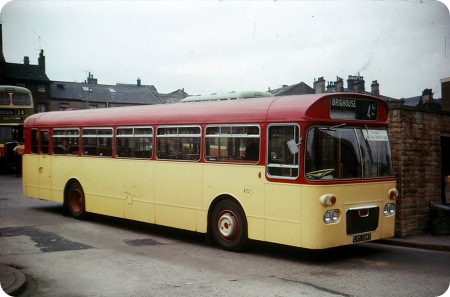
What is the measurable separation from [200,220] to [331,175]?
9.59 ft

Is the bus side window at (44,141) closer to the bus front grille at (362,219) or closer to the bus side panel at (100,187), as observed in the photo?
the bus side panel at (100,187)

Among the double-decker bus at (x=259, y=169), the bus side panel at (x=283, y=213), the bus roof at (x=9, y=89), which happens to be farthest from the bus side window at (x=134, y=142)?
the bus roof at (x=9, y=89)

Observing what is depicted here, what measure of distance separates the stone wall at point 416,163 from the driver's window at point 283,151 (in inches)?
150

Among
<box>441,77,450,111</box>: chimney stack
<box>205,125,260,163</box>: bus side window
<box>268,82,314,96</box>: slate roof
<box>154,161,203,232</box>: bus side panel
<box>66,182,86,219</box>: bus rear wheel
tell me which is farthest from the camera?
<box>268,82,314,96</box>: slate roof

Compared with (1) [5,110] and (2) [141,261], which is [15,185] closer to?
(1) [5,110]

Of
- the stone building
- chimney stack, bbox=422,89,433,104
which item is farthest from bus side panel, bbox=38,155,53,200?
the stone building

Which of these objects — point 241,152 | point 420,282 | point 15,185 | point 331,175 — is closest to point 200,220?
point 241,152

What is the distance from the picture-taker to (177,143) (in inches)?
400

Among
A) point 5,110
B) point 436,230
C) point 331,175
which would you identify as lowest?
point 436,230

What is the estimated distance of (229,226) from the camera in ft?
29.7

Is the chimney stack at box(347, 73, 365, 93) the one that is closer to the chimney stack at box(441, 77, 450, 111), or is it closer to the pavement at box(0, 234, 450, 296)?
the chimney stack at box(441, 77, 450, 111)

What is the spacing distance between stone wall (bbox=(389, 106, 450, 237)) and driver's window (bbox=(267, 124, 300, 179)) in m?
3.82

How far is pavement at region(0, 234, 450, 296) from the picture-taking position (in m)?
6.32

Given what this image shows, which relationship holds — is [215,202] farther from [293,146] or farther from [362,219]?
[362,219]
